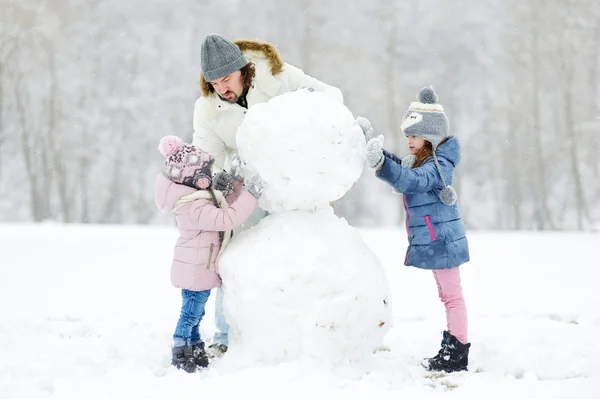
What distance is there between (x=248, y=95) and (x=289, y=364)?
156 centimetres

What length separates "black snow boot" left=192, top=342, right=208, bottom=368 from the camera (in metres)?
3.50

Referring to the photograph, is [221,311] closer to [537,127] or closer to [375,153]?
[375,153]

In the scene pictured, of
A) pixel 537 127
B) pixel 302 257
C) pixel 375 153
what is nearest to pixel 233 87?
pixel 375 153

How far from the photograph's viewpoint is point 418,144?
3658 mm

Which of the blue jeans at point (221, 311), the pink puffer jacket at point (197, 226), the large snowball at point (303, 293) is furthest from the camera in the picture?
the blue jeans at point (221, 311)

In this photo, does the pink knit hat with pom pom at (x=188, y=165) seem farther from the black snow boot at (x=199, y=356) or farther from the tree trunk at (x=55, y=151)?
the tree trunk at (x=55, y=151)

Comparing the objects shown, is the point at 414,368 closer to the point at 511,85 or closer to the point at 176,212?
the point at 176,212

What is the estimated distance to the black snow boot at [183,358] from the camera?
3467 millimetres

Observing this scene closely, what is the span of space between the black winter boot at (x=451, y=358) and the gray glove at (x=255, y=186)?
139 cm

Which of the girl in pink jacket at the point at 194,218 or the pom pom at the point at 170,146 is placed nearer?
the girl in pink jacket at the point at 194,218

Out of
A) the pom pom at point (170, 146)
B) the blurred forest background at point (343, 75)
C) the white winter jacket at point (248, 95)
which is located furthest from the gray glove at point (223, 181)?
the blurred forest background at point (343, 75)

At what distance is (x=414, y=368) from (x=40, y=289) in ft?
17.5

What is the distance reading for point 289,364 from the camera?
309 cm

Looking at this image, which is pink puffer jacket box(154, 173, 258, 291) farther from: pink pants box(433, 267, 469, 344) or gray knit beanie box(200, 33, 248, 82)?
pink pants box(433, 267, 469, 344)
